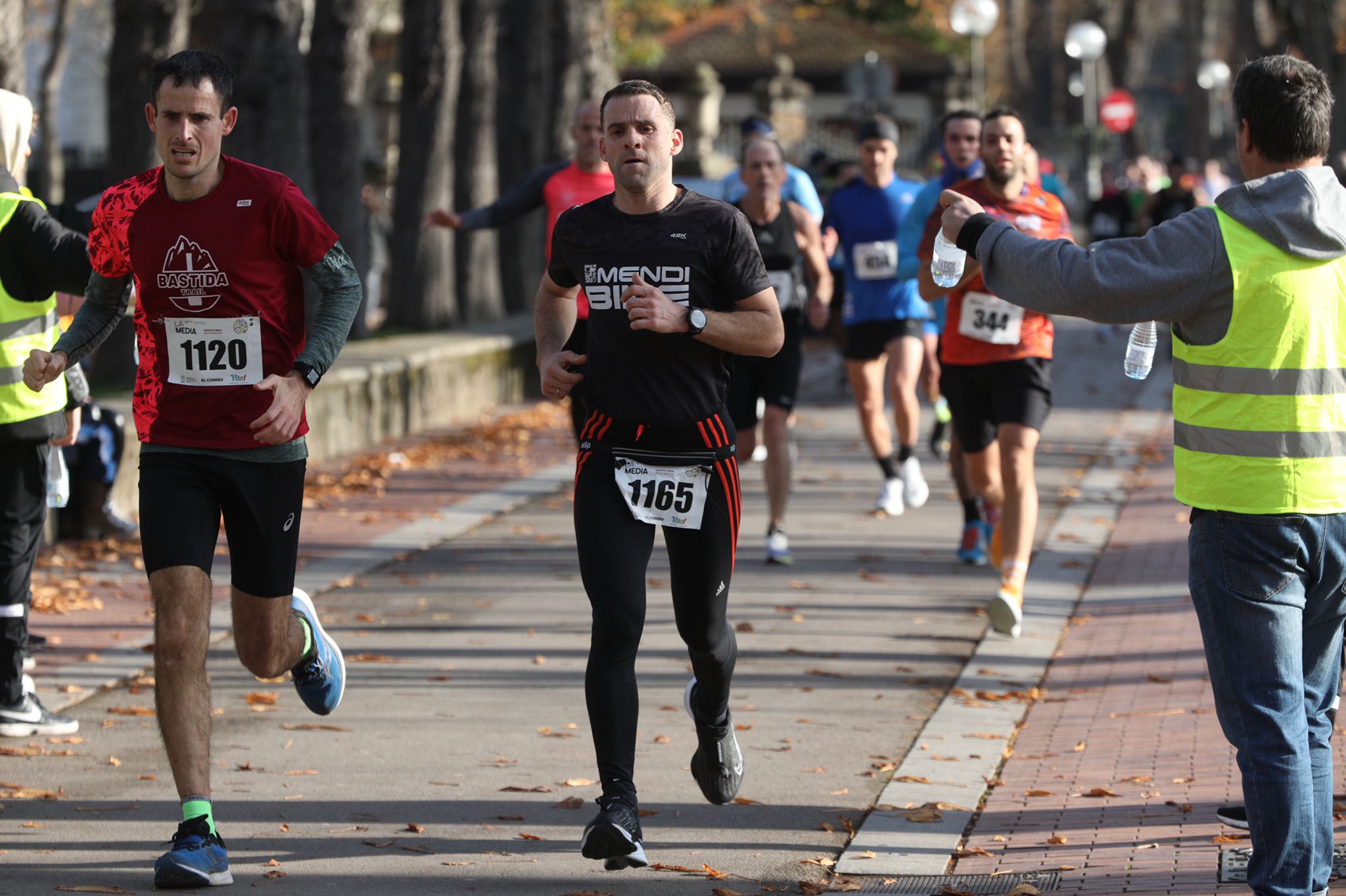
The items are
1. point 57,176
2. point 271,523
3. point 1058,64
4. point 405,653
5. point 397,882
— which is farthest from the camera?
point 1058,64

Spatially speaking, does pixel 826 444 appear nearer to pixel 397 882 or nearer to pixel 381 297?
pixel 397 882

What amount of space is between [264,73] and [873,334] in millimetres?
5143

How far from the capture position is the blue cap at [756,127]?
1147 centimetres

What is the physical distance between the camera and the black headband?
1130 centimetres

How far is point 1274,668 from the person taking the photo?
163 inches

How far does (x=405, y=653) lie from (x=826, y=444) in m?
7.40

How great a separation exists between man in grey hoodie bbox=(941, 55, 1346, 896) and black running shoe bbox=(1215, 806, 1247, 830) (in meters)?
1.09

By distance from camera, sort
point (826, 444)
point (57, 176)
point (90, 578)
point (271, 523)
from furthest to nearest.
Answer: point (57, 176) < point (826, 444) < point (90, 578) < point (271, 523)

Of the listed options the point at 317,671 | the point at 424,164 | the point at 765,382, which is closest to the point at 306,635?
the point at 317,671

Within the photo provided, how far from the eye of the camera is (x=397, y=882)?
5.01m

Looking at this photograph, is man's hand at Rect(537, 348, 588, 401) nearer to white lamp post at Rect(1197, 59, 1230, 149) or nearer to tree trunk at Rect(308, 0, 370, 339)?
tree trunk at Rect(308, 0, 370, 339)

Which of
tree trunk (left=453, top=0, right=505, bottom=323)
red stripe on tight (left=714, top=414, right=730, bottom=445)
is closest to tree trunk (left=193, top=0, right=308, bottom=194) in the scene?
tree trunk (left=453, top=0, right=505, bottom=323)

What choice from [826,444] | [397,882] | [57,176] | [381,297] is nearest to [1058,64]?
[381,297]

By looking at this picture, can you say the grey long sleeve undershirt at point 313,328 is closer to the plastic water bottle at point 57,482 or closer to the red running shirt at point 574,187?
the plastic water bottle at point 57,482
